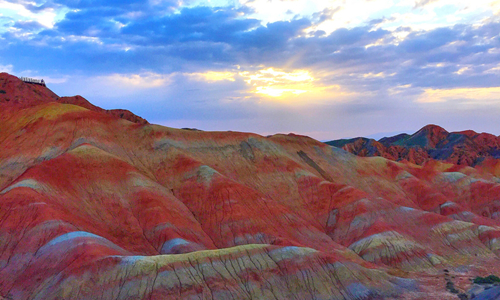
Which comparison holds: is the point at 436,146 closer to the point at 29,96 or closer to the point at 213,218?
the point at 213,218

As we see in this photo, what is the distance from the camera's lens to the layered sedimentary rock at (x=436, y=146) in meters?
154

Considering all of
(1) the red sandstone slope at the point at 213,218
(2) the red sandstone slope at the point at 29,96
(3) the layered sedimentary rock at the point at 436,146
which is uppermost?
(2) the red sandstone slope at the point at 29,96

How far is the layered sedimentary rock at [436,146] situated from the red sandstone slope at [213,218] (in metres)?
39.2

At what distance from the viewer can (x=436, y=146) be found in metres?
185

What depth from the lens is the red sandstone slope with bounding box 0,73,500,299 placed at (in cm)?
4725

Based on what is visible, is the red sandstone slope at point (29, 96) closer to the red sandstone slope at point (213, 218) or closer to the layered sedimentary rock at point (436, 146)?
the red sandstone slope at point (213, 218)

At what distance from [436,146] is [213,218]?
474ft

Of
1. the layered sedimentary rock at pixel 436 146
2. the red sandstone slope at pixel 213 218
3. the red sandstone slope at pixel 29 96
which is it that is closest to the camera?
the red sandstone slope at pixel 213 218

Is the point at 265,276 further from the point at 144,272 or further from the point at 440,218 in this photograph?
the point at 440,218

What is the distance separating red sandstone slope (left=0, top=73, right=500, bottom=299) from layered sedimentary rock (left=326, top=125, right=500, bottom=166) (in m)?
39.2

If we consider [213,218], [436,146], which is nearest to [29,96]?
[213,218]

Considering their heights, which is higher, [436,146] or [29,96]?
[29,96]

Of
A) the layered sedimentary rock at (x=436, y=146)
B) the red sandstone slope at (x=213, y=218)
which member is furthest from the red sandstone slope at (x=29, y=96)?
the layered sedimentary rock at (x=436, y=146)

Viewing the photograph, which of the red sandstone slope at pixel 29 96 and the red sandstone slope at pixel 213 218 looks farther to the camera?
the red sandstone slope at pixel 29 96
